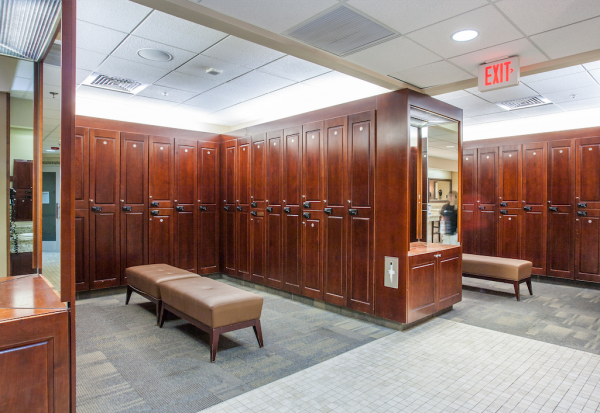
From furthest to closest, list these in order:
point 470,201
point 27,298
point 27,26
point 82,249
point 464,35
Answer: point 470,201 → point 82,249 → point 464,35 → point 27,26 → point 27,298

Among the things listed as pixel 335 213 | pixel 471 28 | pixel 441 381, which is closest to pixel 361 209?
pixel 335 213

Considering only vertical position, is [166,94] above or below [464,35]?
above

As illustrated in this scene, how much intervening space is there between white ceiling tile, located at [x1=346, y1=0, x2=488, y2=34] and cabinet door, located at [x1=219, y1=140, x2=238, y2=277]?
4043 mm

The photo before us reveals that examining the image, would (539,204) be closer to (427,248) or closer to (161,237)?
(427,248)

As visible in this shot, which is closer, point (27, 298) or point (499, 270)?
point (27, 298)

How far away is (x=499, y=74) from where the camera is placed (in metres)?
3.51

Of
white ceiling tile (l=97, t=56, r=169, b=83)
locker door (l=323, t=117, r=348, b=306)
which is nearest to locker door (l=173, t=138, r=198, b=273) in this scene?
white ceiling tile (l=97, t=56, r=169, b=83)

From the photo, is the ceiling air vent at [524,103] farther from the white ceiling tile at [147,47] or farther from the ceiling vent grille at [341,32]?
the white ceiling tile at [147,47]

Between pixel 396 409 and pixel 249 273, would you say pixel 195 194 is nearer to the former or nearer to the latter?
pixel 249 273

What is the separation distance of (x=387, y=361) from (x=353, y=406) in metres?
0.83

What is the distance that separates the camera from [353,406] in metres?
2.49

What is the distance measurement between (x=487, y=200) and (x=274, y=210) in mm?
4391

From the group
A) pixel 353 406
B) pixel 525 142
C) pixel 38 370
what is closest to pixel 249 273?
pixel 353 406

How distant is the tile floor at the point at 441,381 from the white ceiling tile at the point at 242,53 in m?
3.05
